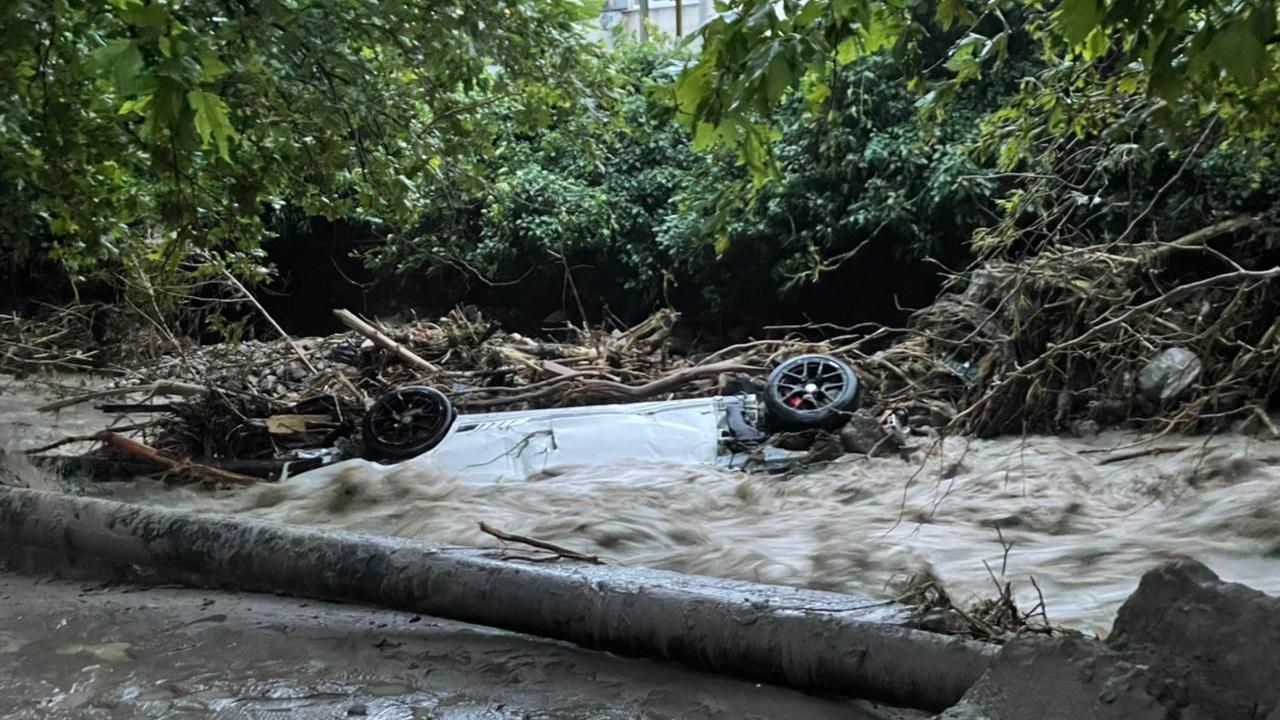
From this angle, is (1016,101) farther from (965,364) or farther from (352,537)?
(352,537)

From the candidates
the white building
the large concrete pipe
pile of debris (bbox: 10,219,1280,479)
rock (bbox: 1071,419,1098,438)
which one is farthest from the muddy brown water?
the white building

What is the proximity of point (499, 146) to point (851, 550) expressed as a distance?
9061 millimetres

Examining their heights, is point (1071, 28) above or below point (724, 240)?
above

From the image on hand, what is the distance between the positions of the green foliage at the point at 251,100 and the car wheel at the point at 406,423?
3.95ft

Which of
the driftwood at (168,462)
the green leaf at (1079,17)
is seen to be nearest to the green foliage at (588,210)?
the driftwood at (168,462)

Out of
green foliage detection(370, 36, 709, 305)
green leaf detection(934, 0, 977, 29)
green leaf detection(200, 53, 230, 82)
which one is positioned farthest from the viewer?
green foliage detection(370, 36, 709, 305)

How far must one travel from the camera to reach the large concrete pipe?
1964 mm

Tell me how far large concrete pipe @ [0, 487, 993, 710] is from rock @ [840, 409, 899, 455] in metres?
2.80

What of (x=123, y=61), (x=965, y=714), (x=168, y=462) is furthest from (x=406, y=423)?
(x=965, y=714)

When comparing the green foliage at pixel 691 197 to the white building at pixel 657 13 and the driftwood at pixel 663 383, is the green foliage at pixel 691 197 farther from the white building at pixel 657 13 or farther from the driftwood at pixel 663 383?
the white building at pixel 657 13

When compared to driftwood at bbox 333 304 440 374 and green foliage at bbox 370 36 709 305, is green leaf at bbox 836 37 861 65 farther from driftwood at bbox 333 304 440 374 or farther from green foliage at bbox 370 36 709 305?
green foliage at bbox 370 36 709 305

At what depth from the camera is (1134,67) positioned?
3.75m

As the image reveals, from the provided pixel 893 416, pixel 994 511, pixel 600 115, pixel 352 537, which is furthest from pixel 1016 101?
pixel 352 537

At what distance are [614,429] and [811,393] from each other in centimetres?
114
